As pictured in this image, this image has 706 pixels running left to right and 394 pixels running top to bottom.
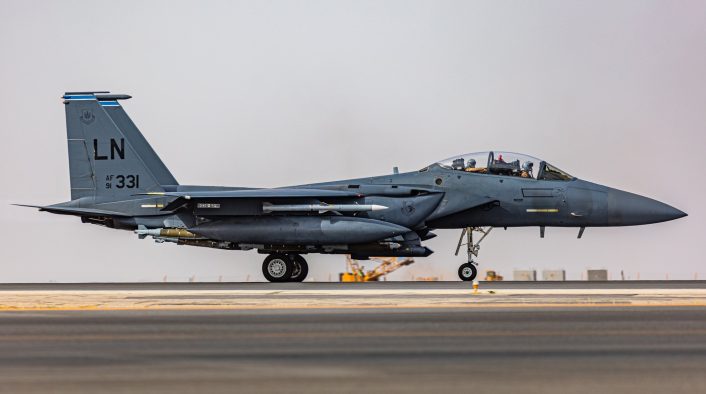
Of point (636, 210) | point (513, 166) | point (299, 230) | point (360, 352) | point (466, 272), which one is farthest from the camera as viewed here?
point (513, 166)

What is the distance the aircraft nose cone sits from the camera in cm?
2512

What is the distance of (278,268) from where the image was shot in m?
25.4

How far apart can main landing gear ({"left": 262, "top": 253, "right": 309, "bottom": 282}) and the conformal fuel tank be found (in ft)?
2.06

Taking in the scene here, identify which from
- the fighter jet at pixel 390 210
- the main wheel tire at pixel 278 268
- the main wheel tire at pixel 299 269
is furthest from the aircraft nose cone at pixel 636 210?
the main wheel tire at pixel 278 268

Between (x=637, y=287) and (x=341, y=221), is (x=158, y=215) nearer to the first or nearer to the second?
(x=341, y=221)

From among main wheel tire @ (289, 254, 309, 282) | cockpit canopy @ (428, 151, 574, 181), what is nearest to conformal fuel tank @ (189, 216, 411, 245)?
main wheel tire @ (289, 254, 309, 282)

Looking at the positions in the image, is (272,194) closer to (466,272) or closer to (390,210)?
(390,210)

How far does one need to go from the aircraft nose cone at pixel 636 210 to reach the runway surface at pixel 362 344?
7.47 m

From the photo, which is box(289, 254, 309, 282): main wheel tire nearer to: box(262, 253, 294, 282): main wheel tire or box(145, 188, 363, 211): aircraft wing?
box(262, 253, 294, 282): main wheel tire

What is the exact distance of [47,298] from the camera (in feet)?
60.5

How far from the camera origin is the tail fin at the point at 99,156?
27.0m

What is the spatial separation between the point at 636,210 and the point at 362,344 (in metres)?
15.8

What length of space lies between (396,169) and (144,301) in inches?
416

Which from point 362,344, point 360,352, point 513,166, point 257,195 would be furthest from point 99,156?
point 360,352
